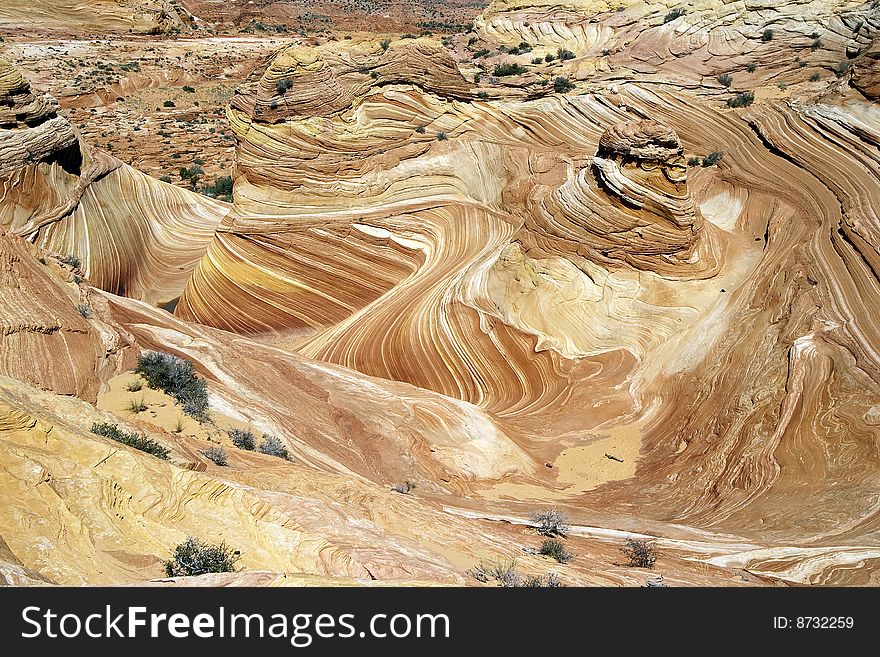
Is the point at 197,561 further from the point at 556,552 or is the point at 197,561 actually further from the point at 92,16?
the point at 92,16

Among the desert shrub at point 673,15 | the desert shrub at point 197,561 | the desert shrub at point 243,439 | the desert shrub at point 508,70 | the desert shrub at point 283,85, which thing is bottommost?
the desert shrub at point 243,439

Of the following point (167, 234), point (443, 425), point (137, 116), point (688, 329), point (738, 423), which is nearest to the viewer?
point (738, 423)

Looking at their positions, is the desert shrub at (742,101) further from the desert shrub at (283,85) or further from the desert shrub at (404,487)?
the desert shrub at (404,487)

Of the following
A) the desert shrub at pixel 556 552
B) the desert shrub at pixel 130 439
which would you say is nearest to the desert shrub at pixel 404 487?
the desert shrub at pixel 556 552

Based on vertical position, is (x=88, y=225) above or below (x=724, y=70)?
below

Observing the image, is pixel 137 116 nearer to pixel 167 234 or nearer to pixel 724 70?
pixel 167 234

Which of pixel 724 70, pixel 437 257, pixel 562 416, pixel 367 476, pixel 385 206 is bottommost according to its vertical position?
pixel 562 416

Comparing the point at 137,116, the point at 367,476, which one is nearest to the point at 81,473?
the point at 367,476
